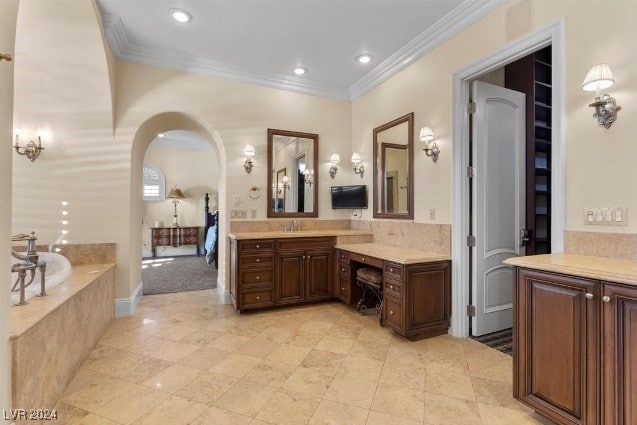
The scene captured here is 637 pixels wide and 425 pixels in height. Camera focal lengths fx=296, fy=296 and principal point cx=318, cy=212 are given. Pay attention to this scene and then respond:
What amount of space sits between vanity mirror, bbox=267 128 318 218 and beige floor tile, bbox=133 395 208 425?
102 inches

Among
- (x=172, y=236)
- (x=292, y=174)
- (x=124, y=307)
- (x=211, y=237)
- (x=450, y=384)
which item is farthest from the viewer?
(x=172, y=236)

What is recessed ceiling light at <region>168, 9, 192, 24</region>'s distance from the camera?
2864 mm

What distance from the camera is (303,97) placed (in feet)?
14.6

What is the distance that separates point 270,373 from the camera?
2271mm

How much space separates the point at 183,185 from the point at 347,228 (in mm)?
5255

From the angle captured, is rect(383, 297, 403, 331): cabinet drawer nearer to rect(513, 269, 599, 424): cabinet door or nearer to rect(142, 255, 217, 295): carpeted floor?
rect(513, 269, 599, 424): cabinet door

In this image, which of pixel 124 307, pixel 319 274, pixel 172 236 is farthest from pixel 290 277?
pixel 172 236

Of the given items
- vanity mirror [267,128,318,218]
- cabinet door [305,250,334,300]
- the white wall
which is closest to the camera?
the white wall

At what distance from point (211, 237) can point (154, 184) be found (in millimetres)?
2478

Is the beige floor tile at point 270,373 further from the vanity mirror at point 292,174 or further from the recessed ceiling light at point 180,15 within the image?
the recessed ceiling light at point 180,15

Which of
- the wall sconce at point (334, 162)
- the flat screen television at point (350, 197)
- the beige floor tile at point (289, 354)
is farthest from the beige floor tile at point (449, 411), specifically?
the wall sconce at point (334, 162)

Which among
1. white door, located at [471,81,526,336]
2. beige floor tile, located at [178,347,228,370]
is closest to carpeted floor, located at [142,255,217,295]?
beige floor tile, located at [178,347,228,370]

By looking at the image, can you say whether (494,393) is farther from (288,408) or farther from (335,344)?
(288,408)

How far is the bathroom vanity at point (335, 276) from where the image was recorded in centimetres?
279
